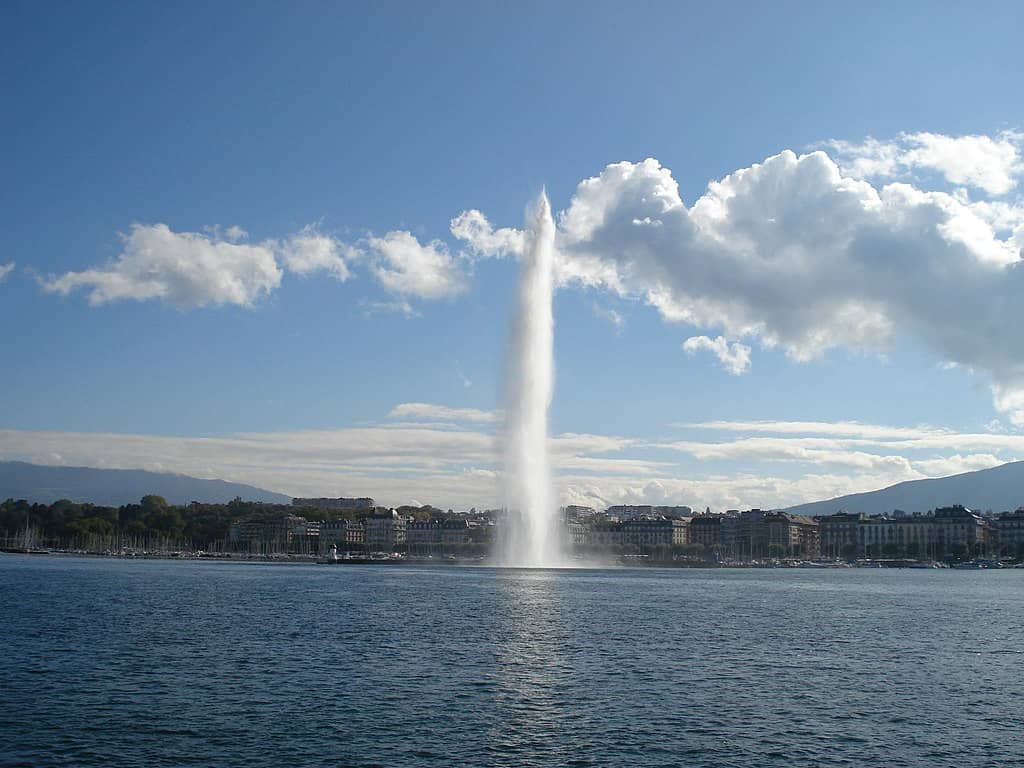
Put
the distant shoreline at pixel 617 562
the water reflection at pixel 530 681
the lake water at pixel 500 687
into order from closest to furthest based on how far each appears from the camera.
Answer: the lake water at pixel 500 687, the water reflection at pixel 530 681, the distant shoreline at pixel 617 562

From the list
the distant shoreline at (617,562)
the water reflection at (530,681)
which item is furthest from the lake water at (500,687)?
the distant shoreline at (617,562)

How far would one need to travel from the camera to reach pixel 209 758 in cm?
2250

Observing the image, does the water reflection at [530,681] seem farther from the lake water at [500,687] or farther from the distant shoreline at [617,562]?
the distant shoreline at [617,562]

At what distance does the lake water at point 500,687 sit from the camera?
2369 cm

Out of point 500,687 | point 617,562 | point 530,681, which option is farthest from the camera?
point 617,562

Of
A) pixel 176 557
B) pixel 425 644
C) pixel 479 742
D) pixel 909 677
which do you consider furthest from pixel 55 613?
pixel 176 557

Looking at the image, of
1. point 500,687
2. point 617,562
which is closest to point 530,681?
point 500,687

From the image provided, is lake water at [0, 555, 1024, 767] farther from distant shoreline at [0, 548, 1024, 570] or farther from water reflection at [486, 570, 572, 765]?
distant shoreline at [0, 548, 1024, 570]

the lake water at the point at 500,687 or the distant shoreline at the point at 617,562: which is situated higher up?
the lake water at the point at 500,687

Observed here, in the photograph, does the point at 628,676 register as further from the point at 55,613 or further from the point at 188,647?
the point at 55,613

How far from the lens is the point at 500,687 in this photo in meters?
31.4

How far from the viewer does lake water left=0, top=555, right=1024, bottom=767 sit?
23688 millimetres

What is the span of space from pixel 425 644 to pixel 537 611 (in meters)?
17.5

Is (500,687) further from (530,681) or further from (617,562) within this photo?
(617,562)
